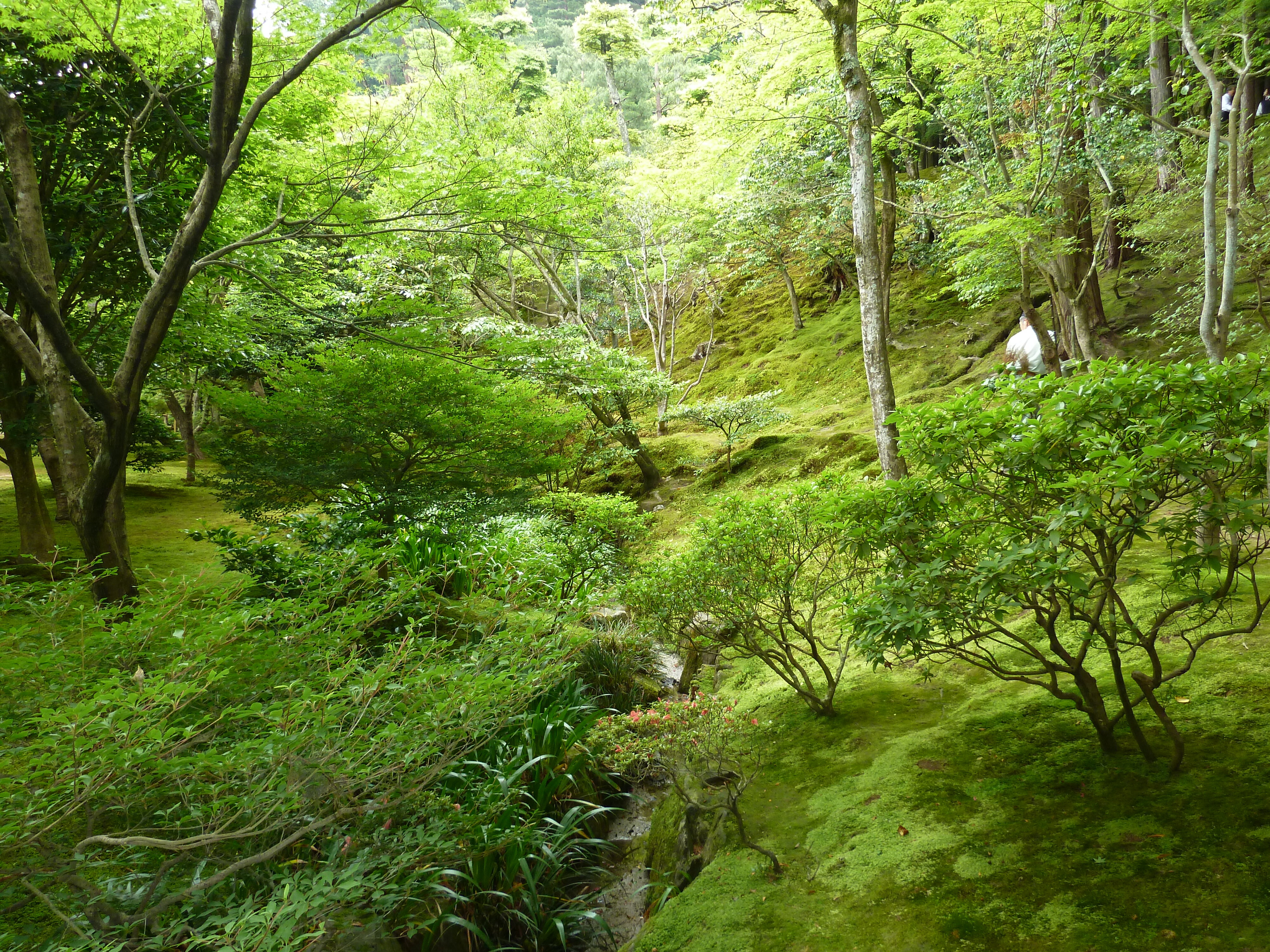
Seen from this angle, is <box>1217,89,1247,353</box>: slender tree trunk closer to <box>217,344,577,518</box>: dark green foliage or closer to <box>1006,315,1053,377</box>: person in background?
<box>1006,315,1053,377</box>: person in background

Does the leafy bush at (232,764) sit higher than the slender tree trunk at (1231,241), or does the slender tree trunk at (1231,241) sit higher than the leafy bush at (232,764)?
the slender tree trunk at (1231,241)

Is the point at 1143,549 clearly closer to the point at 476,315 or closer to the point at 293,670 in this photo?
the point at 293,670

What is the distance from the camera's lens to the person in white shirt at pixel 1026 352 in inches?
383

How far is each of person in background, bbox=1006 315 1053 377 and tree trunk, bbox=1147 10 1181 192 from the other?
2.63 m

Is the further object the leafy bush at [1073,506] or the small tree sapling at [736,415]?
the small tree sapling at [736,415]

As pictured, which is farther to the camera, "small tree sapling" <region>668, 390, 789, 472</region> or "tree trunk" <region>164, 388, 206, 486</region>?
"tree trunk" <region>164, 388, 206, 486</region>

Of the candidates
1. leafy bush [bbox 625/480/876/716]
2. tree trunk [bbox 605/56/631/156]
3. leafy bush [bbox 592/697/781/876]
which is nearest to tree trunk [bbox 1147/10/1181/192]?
leafy bush [bbox 625/480/876/716]

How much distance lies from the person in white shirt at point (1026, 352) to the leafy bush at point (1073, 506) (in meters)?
7.61

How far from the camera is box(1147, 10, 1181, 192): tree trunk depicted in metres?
8.69

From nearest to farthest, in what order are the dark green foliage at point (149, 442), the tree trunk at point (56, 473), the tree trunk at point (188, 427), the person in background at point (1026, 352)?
the person in background at point (1026, 352) → the tree trunk at point (56, 473) → the dark green foliage at point (149, 442) → the tree trunk at point (188, 427)

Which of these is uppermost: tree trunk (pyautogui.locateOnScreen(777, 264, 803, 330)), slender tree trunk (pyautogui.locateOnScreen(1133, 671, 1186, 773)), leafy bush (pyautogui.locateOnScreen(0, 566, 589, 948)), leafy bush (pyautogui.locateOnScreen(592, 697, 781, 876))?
tree trunk (pyautogui.locateOnScreen(777, 264, 803, 330))

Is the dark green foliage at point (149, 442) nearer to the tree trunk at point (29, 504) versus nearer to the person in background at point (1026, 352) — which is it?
the tree trunk at point (29, 504)

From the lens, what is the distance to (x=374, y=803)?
7.98 ft

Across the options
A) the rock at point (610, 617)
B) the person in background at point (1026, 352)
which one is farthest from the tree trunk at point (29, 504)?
the person in background at point (1026, 352)
